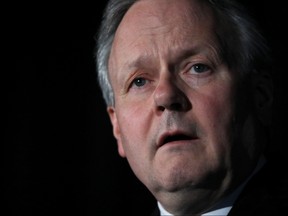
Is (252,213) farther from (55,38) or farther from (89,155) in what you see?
(55,38)

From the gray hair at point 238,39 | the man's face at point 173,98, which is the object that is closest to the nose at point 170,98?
the man's face at point 173,98

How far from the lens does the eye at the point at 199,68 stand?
208 cm

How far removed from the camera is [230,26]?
2.18 meters

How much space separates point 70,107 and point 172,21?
37.4 inches

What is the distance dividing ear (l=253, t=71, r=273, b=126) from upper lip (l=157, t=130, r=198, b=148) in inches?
13.2

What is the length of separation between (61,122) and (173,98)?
1103mm

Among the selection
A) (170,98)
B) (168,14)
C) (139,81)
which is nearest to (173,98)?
(170,98)

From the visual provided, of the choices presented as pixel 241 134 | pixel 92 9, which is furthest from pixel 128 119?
pixel 92 9

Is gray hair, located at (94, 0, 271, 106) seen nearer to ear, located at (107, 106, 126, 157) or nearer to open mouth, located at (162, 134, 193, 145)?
open mouth, located at (162, 134, 193, 145)

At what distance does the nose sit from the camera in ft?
6.36

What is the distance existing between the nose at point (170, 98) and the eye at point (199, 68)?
0.10m

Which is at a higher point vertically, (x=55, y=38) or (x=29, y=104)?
(x=55, y=38)

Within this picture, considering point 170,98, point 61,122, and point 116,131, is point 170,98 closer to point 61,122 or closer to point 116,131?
point 116,131

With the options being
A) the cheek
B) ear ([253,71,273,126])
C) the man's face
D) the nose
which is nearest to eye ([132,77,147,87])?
the man's face
